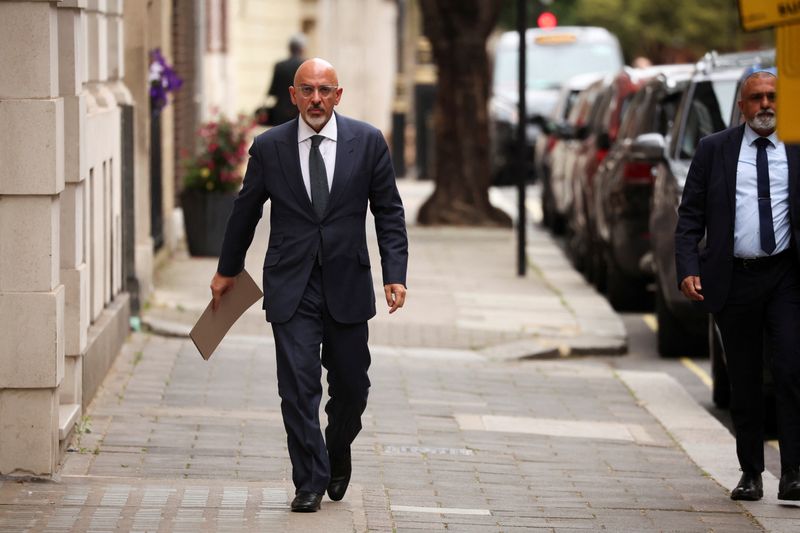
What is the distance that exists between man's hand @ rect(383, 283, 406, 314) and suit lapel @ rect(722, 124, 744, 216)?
1574mm

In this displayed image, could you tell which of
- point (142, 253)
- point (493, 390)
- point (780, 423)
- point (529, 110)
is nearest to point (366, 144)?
point (780, 423)

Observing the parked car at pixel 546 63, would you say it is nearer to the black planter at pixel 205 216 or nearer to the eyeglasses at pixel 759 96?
the black planter at pixel 205 216

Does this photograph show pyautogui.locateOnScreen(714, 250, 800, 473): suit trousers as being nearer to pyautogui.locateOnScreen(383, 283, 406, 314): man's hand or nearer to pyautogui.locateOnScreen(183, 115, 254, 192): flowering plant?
pyautogui.locateOnScreen(383, 283, 406, 314): man's hand

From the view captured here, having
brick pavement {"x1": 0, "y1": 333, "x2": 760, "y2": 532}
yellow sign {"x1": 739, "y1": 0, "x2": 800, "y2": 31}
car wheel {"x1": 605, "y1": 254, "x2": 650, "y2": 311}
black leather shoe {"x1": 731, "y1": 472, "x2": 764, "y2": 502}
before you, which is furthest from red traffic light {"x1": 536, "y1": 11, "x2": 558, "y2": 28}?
yellow sign {"x1": 739, "y1": 0, "x2": 800, "y2": 31}

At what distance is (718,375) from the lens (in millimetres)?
11094

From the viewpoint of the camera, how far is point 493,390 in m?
11.5

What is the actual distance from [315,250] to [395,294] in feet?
1.15

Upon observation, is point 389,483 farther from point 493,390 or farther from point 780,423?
point 493,390

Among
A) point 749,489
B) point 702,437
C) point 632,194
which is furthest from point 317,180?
point 632,194

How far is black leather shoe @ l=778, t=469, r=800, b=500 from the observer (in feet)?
26.3

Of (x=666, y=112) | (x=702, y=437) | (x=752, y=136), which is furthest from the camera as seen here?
(x=666, y=112)

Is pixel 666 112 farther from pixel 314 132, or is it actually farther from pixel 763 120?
pixel 314 132

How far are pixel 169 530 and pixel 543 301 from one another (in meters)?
9.14

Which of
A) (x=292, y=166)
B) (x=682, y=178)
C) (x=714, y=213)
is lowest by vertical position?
(x=682, y=178)
